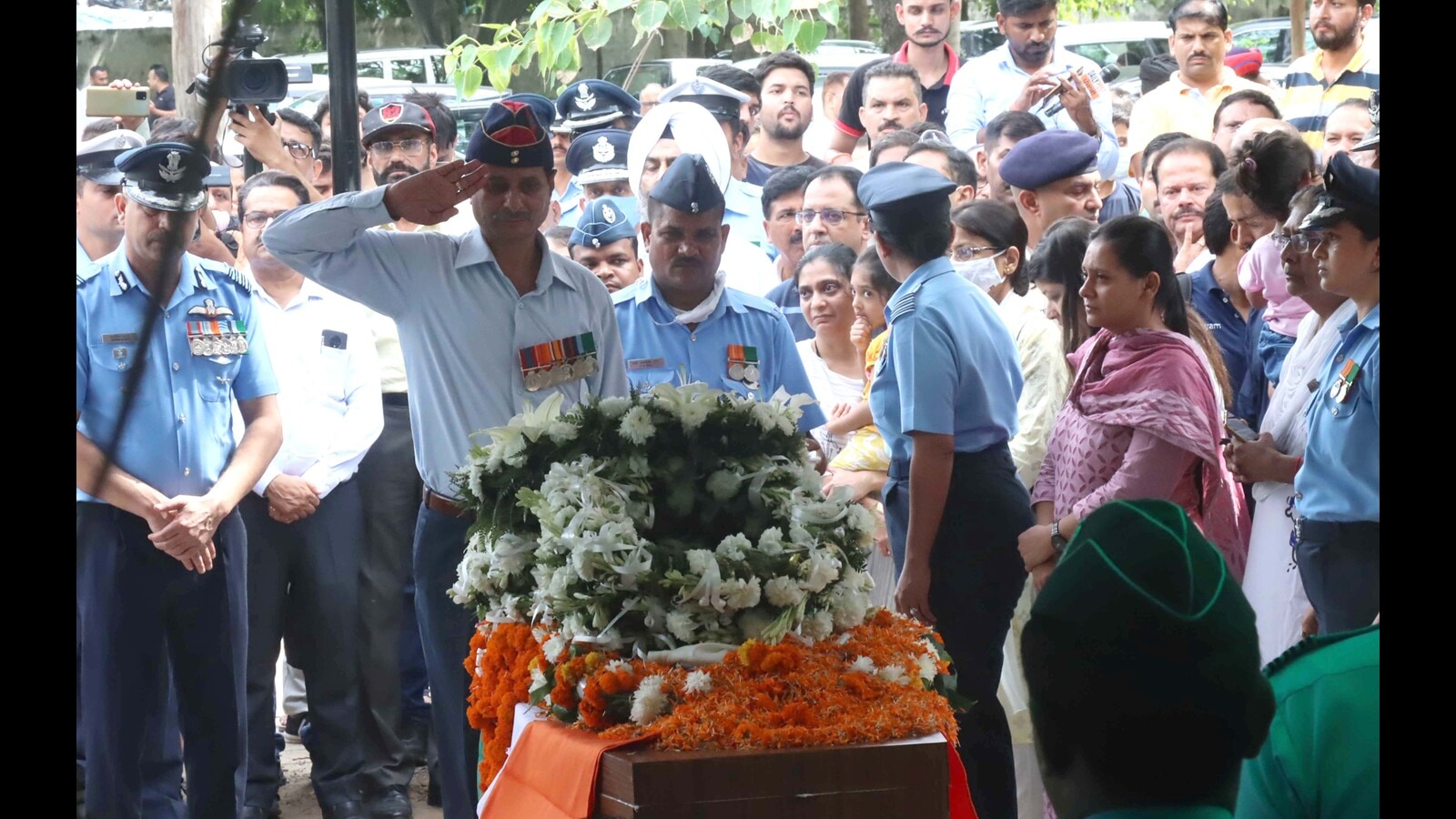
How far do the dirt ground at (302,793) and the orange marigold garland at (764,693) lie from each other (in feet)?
7.89

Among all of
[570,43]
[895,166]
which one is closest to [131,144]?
[570,43]

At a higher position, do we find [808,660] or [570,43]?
[570,43]

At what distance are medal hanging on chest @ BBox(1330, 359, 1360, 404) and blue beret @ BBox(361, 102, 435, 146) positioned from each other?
3.79 metres

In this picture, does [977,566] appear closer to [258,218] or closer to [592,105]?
[258,218]

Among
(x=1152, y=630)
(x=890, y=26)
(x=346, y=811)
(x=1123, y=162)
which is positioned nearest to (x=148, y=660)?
(x=346, y=811)

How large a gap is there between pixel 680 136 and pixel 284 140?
79.4 inches

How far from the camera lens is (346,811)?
202 inches

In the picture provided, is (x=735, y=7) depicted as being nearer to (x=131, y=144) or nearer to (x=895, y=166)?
(x=895, y=166)

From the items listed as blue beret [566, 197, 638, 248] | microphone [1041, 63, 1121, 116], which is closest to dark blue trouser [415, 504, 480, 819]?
blue beret [566, 197, 638, 248]

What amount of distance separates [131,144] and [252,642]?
5.80 feet

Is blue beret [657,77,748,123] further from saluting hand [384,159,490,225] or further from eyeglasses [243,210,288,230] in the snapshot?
saluting hand [384,159,490,225]

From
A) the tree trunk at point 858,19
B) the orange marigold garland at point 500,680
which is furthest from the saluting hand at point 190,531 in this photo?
the tree trunk at point 858,19

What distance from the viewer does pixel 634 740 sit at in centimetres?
273
